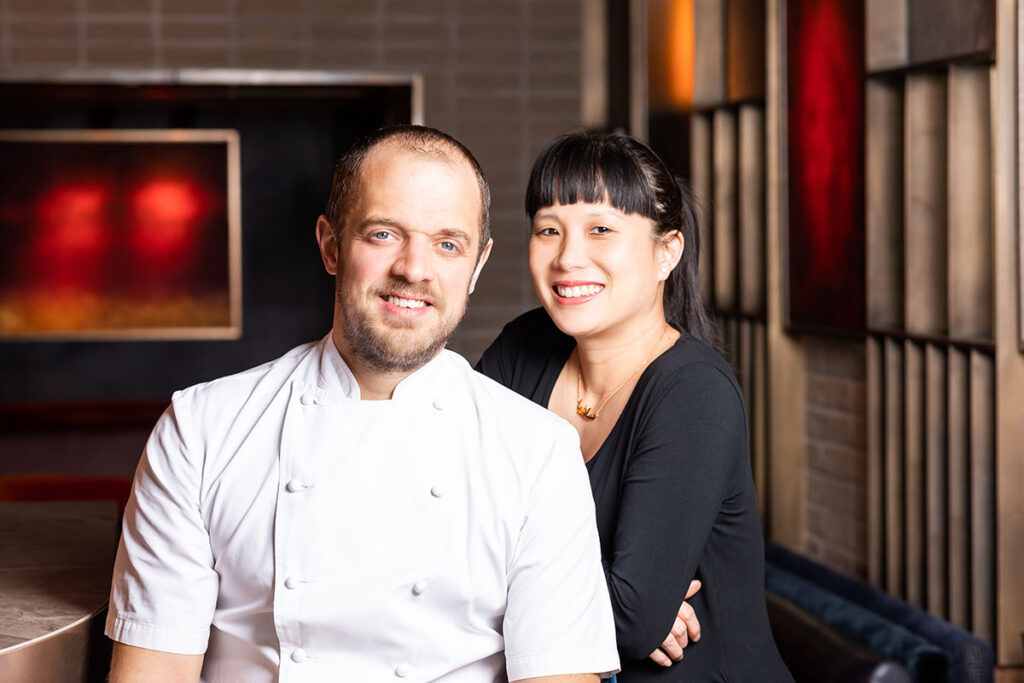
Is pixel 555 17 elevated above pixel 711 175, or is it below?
above

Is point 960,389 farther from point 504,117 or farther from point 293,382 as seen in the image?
point 504,117

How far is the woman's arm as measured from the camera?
58.0 inches

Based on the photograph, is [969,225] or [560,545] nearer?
[560,545]

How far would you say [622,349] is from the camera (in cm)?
179

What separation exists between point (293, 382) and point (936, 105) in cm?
182

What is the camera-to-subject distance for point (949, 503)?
97.2 inches

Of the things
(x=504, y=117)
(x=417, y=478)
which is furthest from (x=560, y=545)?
(x=504, y=117)

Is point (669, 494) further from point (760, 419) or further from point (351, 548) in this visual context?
point (760, 419)

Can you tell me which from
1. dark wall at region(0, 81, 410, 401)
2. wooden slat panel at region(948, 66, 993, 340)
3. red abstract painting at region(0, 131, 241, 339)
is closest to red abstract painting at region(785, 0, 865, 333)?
wooden slat panel at region(948, 66, 993, 340)

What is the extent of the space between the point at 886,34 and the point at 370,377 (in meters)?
1.89

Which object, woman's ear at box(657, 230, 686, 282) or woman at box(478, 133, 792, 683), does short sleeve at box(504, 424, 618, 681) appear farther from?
woman's ear at box(657, 230, 686, 282)

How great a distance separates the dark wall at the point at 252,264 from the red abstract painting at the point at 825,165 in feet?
8.48

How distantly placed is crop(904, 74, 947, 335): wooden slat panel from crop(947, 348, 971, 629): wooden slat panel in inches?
5.9

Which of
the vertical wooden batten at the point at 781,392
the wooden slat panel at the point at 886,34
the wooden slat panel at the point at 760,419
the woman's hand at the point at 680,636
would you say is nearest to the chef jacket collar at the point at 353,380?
the woman's hand at the point at 680,636
